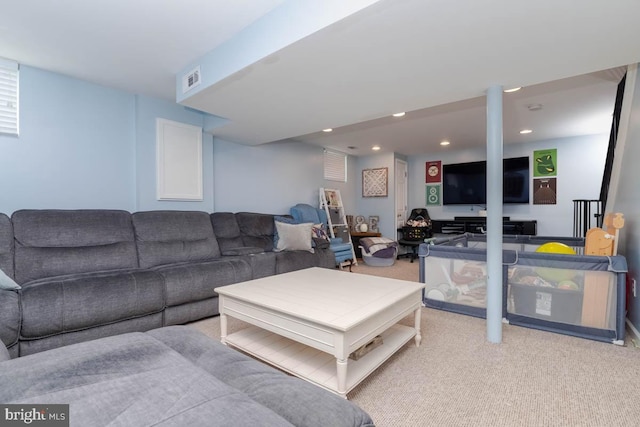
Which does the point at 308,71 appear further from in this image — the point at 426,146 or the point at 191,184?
the point at 426,146

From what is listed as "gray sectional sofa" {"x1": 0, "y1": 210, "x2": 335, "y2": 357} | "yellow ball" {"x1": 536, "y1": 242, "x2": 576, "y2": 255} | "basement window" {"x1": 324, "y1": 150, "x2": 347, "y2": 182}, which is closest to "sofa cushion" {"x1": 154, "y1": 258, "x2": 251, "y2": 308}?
"gray sectional sofa" {"x1": 0, "y1": 210, "x2": 335, "y2": 357}

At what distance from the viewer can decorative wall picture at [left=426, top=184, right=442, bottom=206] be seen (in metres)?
6.29

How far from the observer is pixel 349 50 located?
71.4 inches

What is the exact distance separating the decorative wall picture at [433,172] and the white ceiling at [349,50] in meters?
3.05

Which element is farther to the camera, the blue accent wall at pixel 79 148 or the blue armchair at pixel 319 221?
the blue armchair at pixel 319 221

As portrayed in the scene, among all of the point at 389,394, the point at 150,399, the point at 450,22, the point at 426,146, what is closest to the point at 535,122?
the point at 426,146

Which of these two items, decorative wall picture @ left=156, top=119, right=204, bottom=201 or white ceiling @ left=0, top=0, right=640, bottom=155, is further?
decorative wall picture @ left=156, top=119, right=204, bottom=201

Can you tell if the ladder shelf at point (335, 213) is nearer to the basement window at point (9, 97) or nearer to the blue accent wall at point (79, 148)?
the blue accent wall at point (79, 148)

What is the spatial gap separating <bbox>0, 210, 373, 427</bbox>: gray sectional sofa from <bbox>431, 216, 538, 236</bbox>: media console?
3099 millimetres

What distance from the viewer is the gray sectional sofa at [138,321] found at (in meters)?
0.73

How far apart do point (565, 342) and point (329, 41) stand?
8.75ft

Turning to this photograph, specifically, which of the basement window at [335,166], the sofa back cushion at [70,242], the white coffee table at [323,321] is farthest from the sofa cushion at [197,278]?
the basement window at [335,166]

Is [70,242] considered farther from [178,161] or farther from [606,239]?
[606,239]

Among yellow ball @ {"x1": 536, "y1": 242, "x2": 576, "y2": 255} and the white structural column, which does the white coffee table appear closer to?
the white structural column
